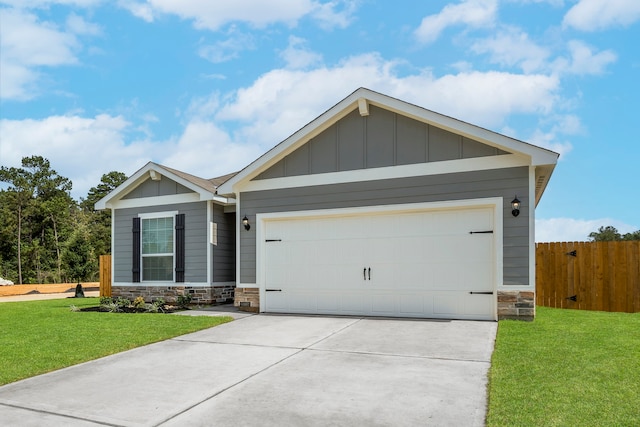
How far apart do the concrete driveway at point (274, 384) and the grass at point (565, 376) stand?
0.25 m

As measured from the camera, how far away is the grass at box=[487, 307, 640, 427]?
11.5 feet

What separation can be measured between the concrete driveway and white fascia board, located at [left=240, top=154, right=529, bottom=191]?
2.99 meters

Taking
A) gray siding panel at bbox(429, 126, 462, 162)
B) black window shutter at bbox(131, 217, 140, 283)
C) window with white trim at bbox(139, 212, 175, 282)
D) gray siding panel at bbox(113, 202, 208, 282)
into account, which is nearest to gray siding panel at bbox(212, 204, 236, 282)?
gray siding panel at bbox(113, 202, 208, 282)

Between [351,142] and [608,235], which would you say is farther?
[608,235]

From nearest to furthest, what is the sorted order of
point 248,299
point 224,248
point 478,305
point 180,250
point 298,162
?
1. point 478,305
2. point 298,162
3. point 248,299
4. point 180,250
5. point 224,248

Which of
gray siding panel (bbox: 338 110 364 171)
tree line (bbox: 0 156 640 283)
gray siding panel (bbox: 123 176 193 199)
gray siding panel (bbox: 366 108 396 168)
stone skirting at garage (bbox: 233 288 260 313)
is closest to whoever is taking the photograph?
gray siding panel (bbox: 366 108 396 168)

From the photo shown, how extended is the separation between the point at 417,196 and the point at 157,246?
727cm

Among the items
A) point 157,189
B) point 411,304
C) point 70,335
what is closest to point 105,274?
point 157,189

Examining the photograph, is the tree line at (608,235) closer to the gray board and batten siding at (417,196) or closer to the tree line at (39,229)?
the gray board and batten siding at (417,196)

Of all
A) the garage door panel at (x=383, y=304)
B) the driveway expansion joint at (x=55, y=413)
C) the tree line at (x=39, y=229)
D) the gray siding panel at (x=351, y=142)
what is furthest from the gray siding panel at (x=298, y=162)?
the tree line at (x=39, y=229)

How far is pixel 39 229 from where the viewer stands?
29422 mm

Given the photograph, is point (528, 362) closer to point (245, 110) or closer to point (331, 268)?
point (331, 268)

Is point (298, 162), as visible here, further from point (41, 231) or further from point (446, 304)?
point (41, 231)

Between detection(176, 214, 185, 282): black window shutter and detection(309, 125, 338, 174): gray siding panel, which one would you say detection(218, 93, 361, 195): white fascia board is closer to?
detection(309, 125, 338, 174): gray siding panel
